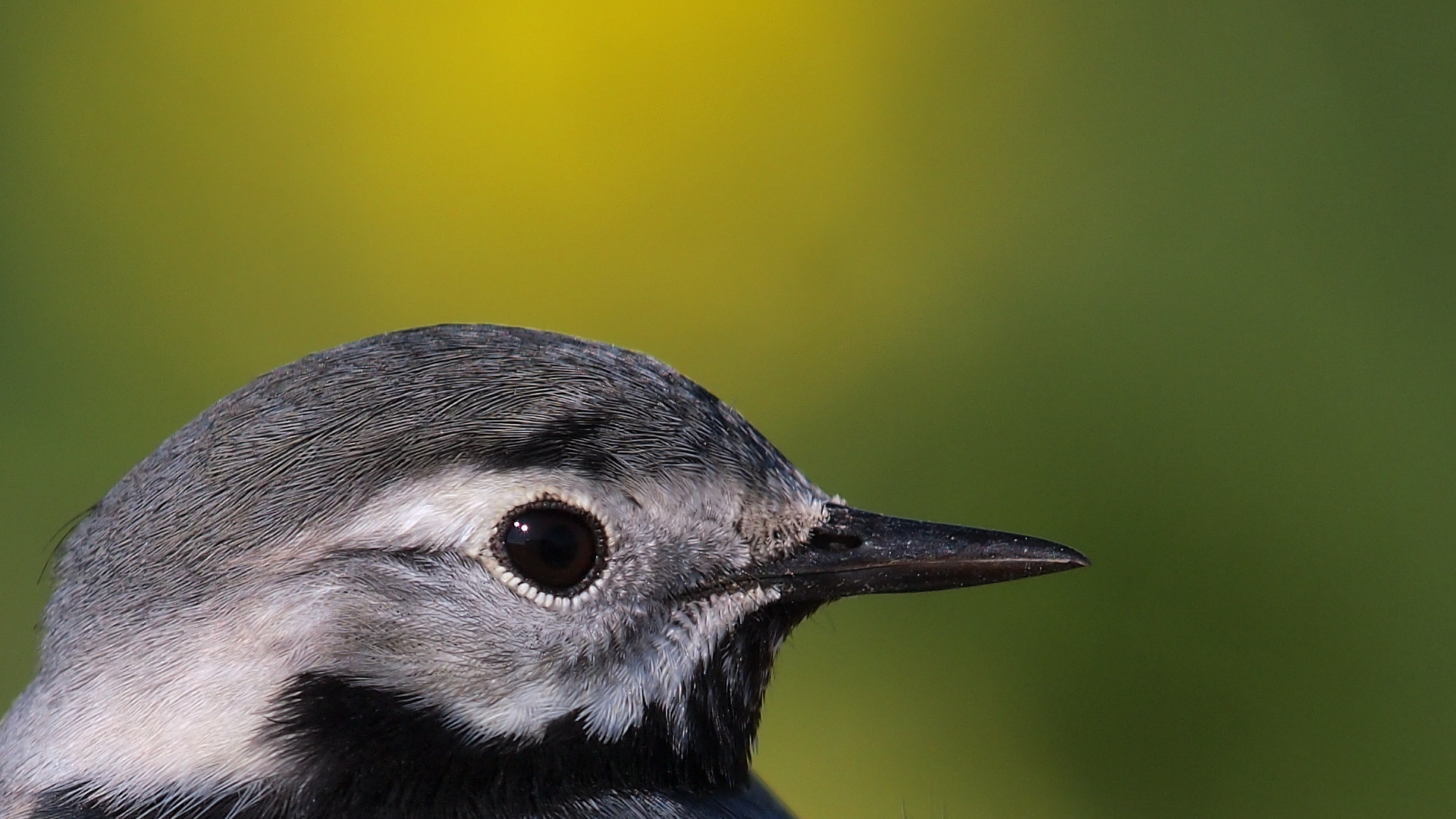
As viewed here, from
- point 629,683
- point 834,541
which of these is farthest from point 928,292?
point 629,683

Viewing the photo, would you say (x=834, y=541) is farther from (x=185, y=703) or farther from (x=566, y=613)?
(x=185, y=703)

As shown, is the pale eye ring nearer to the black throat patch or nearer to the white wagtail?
the white wagtail

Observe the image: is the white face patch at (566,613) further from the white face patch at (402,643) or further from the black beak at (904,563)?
the black beak at (904,563)

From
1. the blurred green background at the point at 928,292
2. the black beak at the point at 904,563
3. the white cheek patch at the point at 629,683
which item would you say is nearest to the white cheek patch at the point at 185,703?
the white cheek patch at the point at 629,683

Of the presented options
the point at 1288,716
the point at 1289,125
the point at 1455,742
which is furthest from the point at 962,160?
the point at 1455,742

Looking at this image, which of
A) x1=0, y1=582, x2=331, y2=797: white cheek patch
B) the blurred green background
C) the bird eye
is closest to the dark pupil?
the bird eye

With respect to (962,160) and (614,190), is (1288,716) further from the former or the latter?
(614,190)
